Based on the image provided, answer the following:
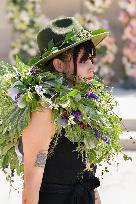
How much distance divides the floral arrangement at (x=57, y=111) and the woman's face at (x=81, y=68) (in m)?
0.04

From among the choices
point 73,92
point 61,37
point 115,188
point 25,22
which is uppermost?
point 25,22

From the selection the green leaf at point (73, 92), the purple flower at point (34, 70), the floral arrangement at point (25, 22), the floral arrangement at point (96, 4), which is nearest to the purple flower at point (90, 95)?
the green leaf at point (73, 92)

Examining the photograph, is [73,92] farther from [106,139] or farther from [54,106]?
[106,139]

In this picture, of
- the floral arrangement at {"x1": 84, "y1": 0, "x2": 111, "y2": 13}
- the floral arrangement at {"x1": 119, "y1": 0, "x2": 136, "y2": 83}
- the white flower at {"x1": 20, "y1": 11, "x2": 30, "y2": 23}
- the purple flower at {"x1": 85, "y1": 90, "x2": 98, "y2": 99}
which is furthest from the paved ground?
the floral arrangement at {"x1": 84, "y1": 0, "x2": 111, "y2": 13}

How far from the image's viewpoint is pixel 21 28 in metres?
9.92

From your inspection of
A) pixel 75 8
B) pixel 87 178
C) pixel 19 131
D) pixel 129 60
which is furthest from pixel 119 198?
pixel 75 8

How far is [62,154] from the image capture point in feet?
7.61

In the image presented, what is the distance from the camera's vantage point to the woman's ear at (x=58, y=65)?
2389 mm

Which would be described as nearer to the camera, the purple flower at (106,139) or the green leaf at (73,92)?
the green leaf at (73,92)

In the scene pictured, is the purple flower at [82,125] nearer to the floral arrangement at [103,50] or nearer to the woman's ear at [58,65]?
the woman's ear at [58,65]

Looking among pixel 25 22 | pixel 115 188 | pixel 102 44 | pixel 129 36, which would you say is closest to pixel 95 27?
pixel 102 44

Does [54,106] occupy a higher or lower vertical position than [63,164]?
higher

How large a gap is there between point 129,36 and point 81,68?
305 inches

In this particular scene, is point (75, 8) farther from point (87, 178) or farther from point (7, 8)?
point (87, 178)
